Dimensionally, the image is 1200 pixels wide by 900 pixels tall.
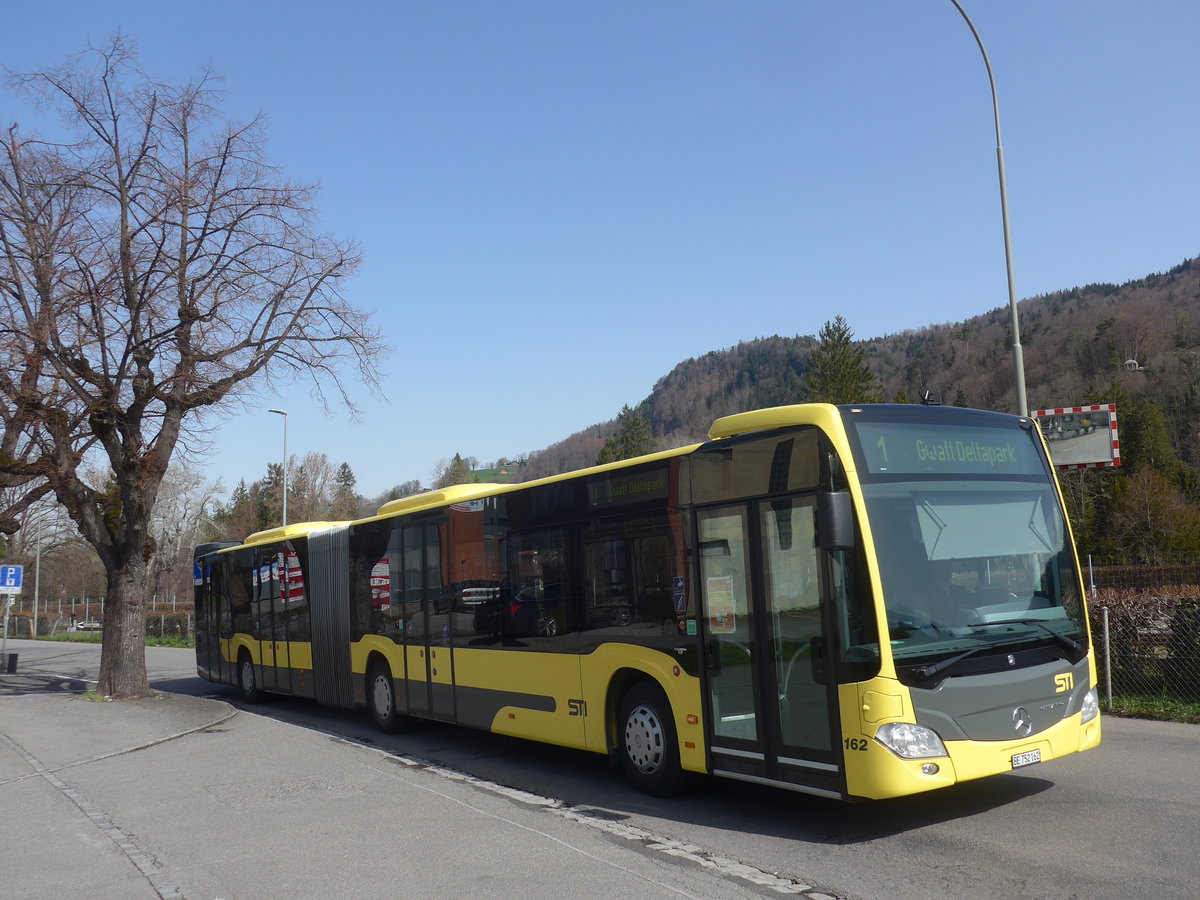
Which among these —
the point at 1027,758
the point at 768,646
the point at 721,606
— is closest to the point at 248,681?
the point at 721,606

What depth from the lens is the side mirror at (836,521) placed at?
645 cm

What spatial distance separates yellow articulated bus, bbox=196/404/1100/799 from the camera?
6.55m

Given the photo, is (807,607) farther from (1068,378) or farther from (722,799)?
(1068,378)

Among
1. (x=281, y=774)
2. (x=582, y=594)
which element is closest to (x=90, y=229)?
(x=281, y=774)

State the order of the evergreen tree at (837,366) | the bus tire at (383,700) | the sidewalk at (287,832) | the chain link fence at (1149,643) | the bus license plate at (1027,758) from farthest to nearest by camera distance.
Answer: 1. the evergreen tree at (837,366)
2. the bus tire at (383,700)
3. the chain link fence at (1149,643)
4. the bus license plate at (1027,758)
5. the sidewalk at (287,832)

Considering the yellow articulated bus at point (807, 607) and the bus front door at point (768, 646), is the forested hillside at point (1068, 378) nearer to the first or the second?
the yellow articulated bus at point (807, 607)

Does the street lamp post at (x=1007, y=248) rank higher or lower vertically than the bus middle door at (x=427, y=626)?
higher

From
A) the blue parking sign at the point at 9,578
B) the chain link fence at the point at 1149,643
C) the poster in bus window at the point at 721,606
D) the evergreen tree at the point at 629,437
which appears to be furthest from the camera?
the evergreen tree at the point at 629,437

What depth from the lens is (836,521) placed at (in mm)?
6473

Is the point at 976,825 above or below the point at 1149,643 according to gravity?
below

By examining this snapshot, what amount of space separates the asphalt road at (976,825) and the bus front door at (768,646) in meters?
0.49

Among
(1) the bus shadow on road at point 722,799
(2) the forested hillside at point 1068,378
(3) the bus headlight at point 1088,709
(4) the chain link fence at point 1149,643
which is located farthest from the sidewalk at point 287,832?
(2) the forested hillside at point 1068,378

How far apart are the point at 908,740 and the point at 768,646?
1.25m

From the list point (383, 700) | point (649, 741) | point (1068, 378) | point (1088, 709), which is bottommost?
point (383, 700)
